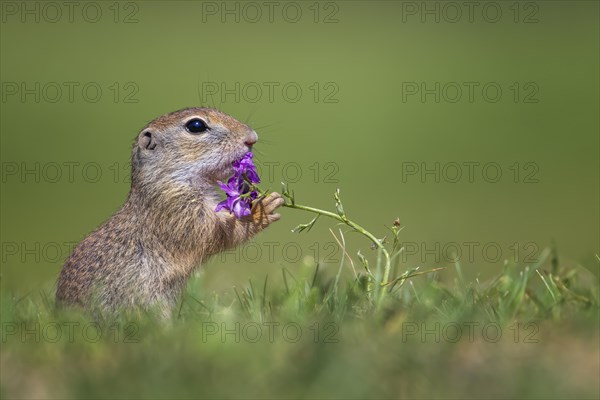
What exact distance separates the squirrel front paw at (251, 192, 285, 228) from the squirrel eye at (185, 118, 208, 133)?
0.69 meters

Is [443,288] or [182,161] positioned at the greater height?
[182,161]

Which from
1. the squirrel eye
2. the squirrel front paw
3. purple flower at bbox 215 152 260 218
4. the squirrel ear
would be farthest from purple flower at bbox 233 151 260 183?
the squirrel ear

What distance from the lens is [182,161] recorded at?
6.21 metres

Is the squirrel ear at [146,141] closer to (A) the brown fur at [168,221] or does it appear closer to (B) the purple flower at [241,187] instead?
(A) the brown fur at [168,221]

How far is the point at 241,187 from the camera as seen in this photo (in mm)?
5840

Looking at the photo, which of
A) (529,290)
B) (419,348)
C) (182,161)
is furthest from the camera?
(182,161)

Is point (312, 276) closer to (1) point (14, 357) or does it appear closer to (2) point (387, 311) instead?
(2) point (387, 311)

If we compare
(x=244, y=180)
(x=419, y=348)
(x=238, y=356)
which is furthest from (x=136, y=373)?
(x=244, y=180)

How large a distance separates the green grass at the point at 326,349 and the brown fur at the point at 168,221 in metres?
0.38

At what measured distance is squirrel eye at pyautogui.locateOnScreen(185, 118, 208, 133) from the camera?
624cm

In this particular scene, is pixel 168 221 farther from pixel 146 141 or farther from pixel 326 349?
pixel 326 349

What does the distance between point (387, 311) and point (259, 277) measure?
7.64 feet

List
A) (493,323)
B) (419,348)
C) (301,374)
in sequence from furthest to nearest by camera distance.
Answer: (493,323) < (419,348) < (301,374)

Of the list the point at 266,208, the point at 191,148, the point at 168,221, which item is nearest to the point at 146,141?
the point at 191,148
